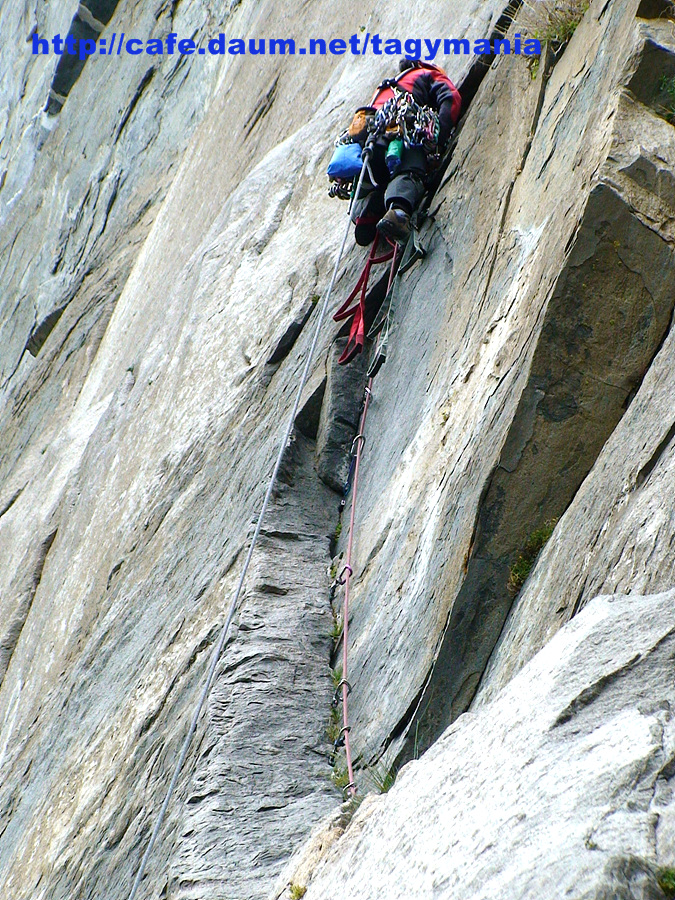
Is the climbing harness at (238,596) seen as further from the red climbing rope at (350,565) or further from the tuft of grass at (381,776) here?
the tuft of grass at (381,776)

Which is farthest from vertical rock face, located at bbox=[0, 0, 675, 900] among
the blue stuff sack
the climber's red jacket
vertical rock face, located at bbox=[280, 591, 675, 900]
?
the blue stuff sack

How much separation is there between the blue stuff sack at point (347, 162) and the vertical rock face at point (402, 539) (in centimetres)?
67

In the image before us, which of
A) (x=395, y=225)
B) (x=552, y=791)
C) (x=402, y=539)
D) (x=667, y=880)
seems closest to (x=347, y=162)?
(x=395, y=225)

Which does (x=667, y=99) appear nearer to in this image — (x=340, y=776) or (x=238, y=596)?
(x=238, y=596)

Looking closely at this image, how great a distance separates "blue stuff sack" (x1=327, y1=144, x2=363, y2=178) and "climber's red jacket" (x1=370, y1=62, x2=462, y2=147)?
1.07 ft

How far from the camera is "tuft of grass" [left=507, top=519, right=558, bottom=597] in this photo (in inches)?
147

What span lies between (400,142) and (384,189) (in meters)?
0.47

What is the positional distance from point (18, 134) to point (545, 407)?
23.4 m

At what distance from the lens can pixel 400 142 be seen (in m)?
6.36

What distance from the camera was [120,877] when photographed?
14.6ft

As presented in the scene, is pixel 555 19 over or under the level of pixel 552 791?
over

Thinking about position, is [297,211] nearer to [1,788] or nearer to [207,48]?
[1,788]

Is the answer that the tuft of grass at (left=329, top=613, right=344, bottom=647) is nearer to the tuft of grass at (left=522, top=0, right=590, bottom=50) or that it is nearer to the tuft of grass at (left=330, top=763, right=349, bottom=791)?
the tuft of grass at (left=330, top=763, right=349, bottom=791)

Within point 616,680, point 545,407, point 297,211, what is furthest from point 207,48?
point 616,680
